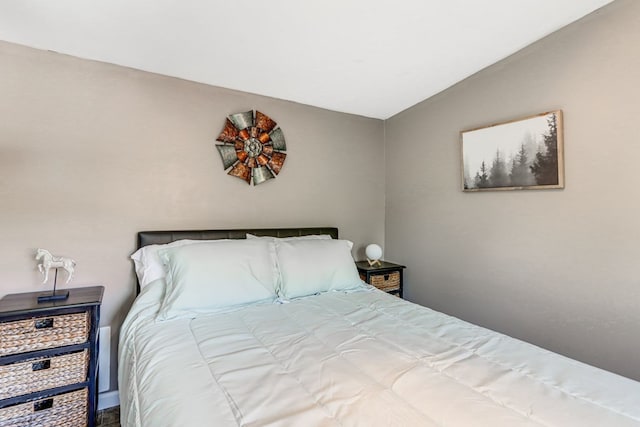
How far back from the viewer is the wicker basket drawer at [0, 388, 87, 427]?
1.52 meters

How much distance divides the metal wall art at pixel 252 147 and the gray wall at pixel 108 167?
0.22ft

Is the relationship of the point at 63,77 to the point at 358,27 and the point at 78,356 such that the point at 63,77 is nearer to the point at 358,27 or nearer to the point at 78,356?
the point at 78,356

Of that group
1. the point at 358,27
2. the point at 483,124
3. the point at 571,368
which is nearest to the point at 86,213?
the point at 358,27

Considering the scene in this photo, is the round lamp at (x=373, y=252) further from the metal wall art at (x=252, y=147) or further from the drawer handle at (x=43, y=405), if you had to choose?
the drawer handle at (x=43, y=405)

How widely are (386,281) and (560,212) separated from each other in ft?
4.71

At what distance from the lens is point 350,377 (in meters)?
1.14

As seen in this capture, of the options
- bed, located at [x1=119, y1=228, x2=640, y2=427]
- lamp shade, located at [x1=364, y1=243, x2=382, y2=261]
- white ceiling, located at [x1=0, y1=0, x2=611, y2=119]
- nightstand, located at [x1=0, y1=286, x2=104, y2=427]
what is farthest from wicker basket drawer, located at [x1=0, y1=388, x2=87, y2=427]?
lamp shade, located at [x1=364, y1=243, x2=382, y2=261]

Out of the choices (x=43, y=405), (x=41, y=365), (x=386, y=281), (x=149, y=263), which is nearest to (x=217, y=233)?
(x=149, y=263)

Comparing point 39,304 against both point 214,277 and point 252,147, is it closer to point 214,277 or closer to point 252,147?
point 214,277

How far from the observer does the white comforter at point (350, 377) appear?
0.93 metres

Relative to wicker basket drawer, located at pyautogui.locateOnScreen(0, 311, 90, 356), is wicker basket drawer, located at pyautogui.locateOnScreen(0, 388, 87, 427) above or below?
below

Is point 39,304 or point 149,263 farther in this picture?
point 149,263

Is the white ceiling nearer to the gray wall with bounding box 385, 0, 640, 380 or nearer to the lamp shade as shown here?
the gray wall with bounding box 385, 0, 640, 380

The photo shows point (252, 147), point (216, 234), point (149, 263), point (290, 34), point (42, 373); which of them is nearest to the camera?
point (42, 373)
